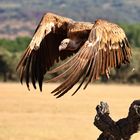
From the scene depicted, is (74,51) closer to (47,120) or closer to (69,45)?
(69,45)

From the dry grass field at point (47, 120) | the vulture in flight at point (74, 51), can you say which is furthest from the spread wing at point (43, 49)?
the dry grass field at point (47, 120)

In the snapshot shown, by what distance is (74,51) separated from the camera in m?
8.42

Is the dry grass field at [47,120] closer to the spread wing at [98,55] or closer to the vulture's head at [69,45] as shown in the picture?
the vulture's head at [69,45]

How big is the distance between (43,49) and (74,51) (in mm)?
948

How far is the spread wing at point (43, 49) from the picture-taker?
9.02 m

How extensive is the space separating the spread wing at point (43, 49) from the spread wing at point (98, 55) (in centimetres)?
99

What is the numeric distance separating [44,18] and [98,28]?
58.7 inches

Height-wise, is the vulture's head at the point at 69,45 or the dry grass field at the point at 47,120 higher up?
the vulture's head at the point at 69,45

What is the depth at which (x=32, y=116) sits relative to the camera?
1428 inches

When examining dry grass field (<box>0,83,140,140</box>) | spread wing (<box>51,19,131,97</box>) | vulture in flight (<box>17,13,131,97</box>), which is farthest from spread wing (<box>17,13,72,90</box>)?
dry grass field (<box>0,83,140,140</box>)

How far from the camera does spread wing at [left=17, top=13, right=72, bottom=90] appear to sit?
902cm

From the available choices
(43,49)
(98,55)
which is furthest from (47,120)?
(98,55)

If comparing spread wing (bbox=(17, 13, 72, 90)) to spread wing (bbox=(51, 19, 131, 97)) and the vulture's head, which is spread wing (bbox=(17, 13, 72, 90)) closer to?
the vulture's head

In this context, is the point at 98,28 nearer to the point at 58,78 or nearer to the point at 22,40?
the point at 58,78
